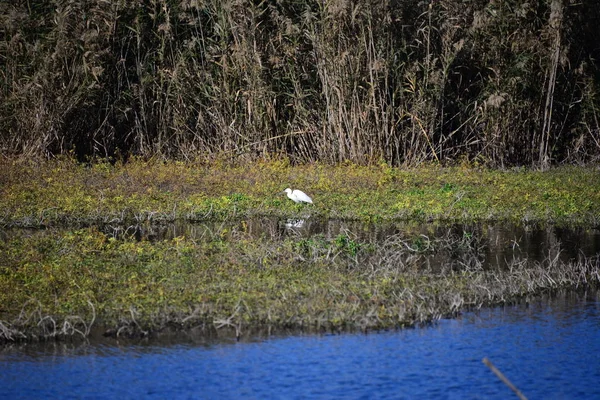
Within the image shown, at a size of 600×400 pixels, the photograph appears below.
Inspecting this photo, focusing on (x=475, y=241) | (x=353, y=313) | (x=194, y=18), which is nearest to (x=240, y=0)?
(x=194, y=18)

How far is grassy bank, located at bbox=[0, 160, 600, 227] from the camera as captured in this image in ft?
32.7

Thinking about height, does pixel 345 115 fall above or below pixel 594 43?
below

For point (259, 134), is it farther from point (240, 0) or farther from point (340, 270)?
point (340, 270)

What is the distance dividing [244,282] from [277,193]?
4.26 meters

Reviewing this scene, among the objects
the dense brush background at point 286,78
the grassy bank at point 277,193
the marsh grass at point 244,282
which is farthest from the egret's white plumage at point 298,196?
the dense brush background at point 286,78

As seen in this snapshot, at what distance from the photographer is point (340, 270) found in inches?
290

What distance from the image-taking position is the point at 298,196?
1037cm

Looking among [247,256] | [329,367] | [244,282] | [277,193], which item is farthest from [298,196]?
[329,367]

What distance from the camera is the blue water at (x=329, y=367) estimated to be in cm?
523

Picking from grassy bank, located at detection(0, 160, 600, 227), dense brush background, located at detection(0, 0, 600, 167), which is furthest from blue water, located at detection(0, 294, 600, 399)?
dense brush background, located at detection(0, 0, 600, 167)

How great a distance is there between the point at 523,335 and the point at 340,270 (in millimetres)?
1651

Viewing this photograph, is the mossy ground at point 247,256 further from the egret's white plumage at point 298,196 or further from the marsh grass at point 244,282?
the egret's white plumage at point 298,196

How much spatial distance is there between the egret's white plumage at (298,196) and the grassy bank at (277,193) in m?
0.10

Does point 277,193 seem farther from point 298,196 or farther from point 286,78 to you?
point 286,78
